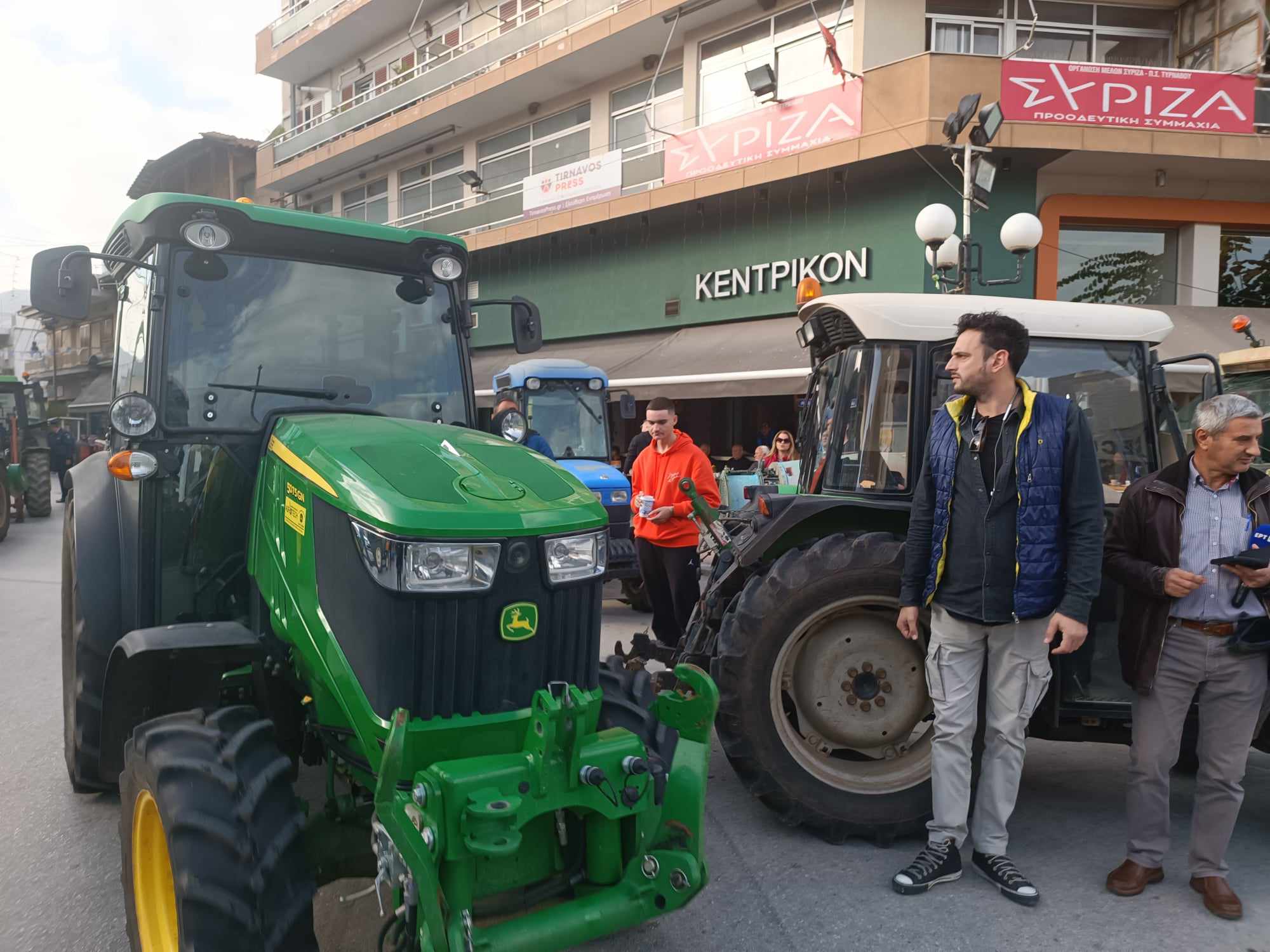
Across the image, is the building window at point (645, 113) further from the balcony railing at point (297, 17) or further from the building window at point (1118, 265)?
the balcony railing at point (297, 17)

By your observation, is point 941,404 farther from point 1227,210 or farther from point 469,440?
point 1227,210

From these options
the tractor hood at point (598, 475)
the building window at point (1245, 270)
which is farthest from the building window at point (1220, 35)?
the tractor hood at point (598, 475)

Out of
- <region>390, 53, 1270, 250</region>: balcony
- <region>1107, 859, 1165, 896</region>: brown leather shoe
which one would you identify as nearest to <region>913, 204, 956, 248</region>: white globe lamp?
<region>390, 53, 1270, 250</region>: balcony

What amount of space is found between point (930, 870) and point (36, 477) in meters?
17.9

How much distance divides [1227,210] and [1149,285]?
1502mm

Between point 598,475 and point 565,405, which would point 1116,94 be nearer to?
point 565,405

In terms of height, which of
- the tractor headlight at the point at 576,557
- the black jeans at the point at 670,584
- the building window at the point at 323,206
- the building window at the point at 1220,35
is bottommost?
the black jeans at the point at 670,584

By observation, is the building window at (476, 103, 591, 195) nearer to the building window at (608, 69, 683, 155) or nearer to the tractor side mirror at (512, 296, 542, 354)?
the building window at (608, 69, 683, 155)

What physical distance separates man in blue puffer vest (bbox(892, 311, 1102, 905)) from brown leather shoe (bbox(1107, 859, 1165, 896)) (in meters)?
0.30

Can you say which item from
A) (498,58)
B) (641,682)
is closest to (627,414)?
(641,682)

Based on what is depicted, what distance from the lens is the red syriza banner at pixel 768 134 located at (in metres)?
13.8

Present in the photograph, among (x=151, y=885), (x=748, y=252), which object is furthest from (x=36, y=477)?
(x=151, y=885)

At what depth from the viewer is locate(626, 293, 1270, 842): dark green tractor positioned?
3787 millimetres

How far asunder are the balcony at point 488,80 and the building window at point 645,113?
54 centimetres
